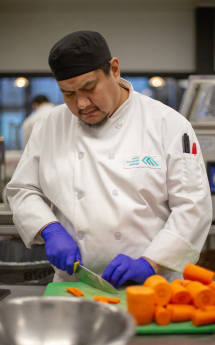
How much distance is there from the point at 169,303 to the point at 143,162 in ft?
1.56

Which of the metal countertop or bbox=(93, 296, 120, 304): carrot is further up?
bbox=(93, 296, 120, 304): carrot

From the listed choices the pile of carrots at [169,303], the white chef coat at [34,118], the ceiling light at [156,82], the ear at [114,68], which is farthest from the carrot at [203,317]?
the ceiling light at [156,82]

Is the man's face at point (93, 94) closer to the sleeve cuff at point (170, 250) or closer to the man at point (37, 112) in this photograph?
the sleeve cuff at point (170, 250)

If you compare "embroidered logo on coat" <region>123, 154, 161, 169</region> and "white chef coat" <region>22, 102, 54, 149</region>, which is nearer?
"embroidered logo on coat" <region>123, 154, 161, 169</region>

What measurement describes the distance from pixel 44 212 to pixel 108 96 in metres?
0.44

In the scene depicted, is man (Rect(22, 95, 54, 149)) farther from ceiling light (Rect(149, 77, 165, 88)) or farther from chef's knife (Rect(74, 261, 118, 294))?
chef's knife (Rect(74, 261, 118, 294))

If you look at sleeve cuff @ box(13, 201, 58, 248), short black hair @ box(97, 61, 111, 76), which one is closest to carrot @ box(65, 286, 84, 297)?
sleeve cuff @ box(13, 201, 58, 248)

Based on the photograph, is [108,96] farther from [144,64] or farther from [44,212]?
[144,64]

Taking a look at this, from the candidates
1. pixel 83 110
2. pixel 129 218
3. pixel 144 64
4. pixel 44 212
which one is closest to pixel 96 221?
pixel 129 218

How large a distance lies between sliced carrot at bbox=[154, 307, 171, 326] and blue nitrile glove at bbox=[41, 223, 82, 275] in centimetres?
36

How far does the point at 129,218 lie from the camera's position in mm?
1169

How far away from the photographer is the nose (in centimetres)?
116

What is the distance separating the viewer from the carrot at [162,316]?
2.69 feet

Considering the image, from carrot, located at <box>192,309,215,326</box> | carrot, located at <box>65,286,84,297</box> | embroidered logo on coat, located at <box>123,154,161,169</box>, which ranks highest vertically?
embroidered logo on coat, located at <box>123,154,161,169</box>
